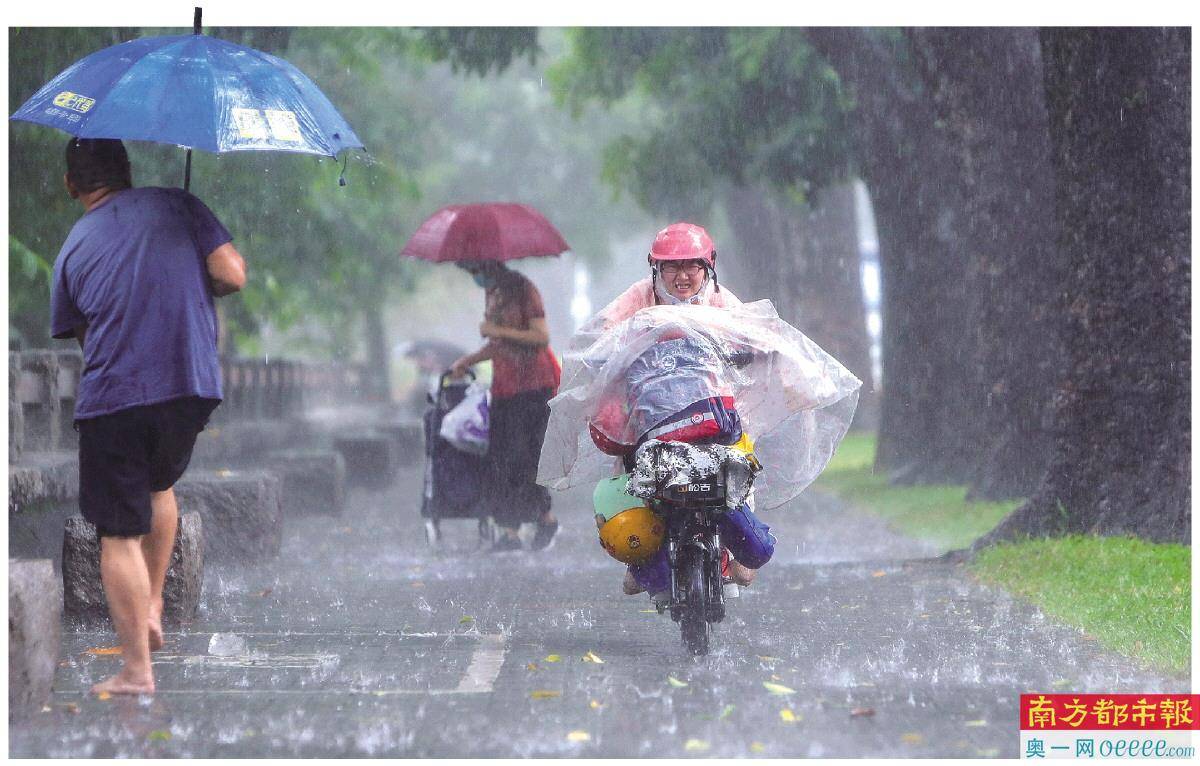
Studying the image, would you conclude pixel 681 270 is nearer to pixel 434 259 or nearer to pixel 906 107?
pixel 434 259

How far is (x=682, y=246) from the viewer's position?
22.4ft

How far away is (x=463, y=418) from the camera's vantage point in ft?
37.0

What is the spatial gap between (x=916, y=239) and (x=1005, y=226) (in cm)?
214

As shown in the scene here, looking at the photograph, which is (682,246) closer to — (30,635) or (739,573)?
(739,573)

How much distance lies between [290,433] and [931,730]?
56.7 ft

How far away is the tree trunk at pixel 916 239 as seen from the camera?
15852 millimetres

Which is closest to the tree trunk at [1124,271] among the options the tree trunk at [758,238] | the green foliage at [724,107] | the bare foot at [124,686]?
the bare foot at [124,686]

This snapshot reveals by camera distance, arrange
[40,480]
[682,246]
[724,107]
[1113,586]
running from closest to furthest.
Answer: [682,246] → [1113,586] → [40,480] → [724,107]

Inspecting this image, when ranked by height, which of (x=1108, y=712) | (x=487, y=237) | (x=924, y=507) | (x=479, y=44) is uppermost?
(x=479, y=44)

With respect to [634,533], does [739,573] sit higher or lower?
lower

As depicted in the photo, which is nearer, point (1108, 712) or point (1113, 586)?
point (1108, 712)

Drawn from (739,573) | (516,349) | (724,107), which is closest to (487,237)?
(516,349)

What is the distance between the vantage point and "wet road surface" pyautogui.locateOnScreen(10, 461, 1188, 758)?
524 cm

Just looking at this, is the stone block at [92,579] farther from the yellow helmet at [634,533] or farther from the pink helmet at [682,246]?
the pink helmet at [682,246]
